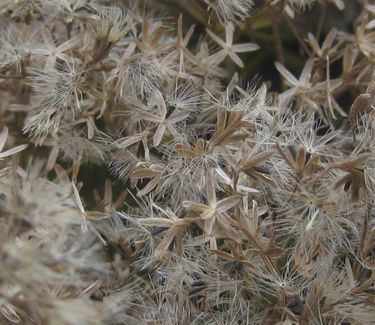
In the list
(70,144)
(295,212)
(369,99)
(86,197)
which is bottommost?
(86,197)

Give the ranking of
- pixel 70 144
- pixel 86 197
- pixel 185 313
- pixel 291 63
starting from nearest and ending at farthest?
pixel 185 313 < pixel 70 144 < pixel 86 197 < pixel 291 63

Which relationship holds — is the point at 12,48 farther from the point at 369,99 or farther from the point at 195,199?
the point at 369,99

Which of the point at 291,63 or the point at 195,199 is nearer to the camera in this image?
the point at 195,199

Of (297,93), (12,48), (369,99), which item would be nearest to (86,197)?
(12,48)

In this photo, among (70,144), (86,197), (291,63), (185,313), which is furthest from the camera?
(291,63)

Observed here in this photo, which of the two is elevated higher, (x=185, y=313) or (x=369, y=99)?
(x=369, y=99)

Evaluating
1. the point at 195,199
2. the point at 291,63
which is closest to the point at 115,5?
the point at 195,199
